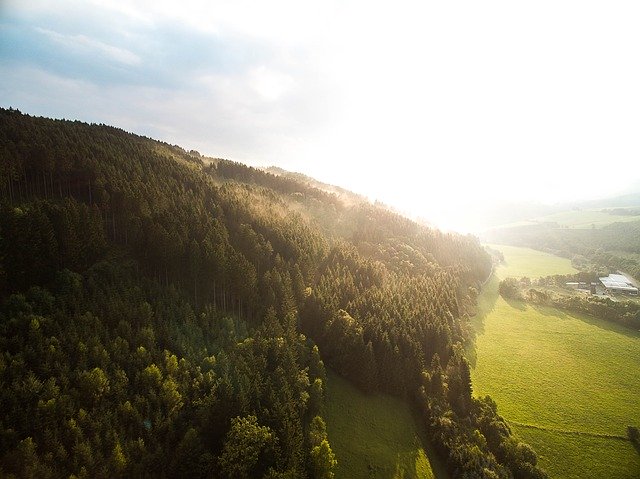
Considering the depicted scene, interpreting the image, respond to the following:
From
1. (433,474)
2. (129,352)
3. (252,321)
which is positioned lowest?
(433,474)

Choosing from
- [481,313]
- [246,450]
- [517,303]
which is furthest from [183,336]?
[517,303]

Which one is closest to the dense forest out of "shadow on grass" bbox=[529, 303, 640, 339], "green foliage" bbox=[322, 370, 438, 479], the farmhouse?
"green foliage" bbox=[322, 370, 438, 479]

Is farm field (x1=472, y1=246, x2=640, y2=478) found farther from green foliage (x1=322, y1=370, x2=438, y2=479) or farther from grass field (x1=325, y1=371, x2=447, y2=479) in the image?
grass field (x1=325, y1=371, x2=447, y2=479)

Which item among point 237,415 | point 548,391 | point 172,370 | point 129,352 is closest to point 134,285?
point 129,352

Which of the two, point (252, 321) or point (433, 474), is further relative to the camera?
point (252, 321)

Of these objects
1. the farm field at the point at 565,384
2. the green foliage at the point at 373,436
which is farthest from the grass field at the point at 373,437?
the farm field at the point at 565,384

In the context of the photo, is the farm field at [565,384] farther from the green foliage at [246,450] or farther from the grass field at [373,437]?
the green foliage at [246,450]

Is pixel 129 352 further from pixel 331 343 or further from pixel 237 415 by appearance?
pixel 331 343
